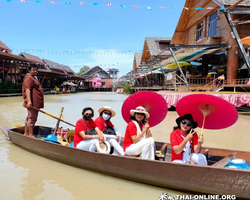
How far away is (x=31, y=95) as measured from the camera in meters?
5.89

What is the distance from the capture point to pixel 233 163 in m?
3.75

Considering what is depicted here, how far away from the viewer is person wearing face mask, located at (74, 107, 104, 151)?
446 centimetres

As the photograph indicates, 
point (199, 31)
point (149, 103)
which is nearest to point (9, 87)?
point (199, 31)

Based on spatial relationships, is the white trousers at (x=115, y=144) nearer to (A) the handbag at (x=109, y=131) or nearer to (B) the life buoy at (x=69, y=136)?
(A) the handbag at (x=109, y=131)

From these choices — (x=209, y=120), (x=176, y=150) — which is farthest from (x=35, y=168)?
(x=209, y=120)

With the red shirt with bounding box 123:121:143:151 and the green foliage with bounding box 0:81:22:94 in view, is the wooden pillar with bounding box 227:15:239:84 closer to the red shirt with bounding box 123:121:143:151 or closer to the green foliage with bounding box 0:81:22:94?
the red shirt with bounding box 123:121:143:151

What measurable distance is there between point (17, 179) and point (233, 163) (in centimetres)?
388

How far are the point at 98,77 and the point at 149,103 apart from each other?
54.4m

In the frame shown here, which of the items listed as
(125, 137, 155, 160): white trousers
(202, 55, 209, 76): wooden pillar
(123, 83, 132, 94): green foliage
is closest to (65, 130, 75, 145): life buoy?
(125, 137, 155, 160): white trousers

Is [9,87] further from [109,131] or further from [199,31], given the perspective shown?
[109,131]

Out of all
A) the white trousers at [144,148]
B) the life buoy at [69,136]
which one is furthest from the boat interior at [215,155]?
the life buoy at [69,136]

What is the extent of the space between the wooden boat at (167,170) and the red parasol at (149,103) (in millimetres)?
733

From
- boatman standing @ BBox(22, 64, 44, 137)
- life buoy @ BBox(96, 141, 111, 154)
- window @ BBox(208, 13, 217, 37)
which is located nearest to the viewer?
life buoy @ BBox(96, 141, 111, 154)

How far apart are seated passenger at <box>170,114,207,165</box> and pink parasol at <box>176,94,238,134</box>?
0.36 m
